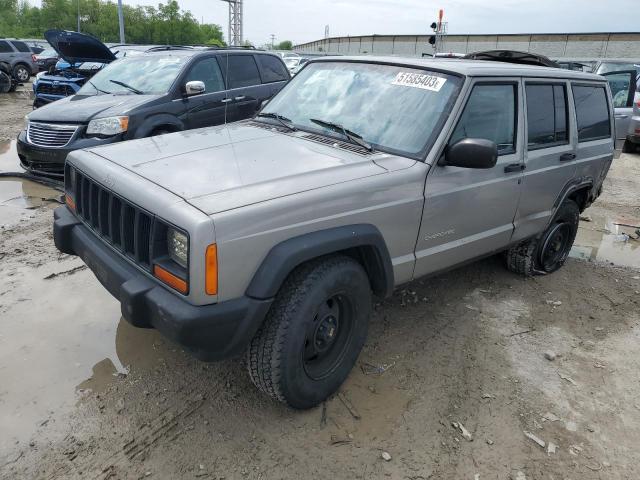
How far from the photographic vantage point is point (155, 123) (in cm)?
621

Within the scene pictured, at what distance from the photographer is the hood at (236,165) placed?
7.83 feet

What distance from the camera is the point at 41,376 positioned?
295cm

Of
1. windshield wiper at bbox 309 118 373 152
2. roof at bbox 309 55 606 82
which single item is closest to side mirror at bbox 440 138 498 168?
windshield wiper at bbox 309 118 373 152

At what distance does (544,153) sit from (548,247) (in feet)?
3.84

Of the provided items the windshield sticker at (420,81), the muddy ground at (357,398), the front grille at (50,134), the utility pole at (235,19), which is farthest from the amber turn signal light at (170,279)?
the utility pole at (235,19)

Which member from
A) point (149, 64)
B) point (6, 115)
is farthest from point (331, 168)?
point (6, 115)

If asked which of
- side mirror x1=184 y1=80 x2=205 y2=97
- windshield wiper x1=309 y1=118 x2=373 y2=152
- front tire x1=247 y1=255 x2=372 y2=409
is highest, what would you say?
side mirror x1=184 y1=80 x2=205 y2=97

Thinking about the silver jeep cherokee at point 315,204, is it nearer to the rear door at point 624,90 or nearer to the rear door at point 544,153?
the rear door at point 544,153

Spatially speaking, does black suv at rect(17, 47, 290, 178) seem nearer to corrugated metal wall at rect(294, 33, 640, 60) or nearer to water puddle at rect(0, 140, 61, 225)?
water puddle at rect(0, 140, 61, 225)

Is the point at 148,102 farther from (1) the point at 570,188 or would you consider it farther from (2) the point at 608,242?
(2) the point at 608,242

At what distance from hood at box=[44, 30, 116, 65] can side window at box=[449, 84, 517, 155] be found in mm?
9003

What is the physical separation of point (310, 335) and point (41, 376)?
1.66 m

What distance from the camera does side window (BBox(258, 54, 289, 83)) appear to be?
309 inches

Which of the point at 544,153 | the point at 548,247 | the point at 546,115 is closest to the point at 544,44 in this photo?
the point at 548,247
